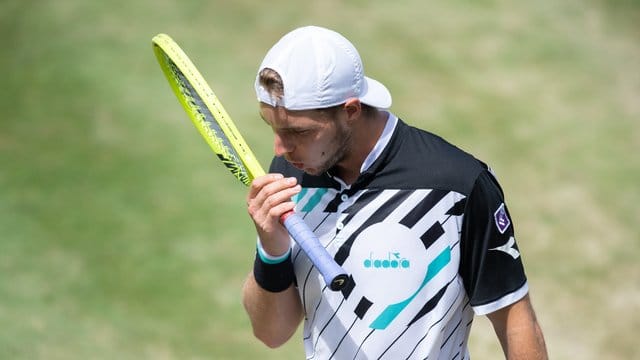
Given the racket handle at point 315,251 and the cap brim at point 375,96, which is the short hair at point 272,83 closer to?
the cap brim at point 375,96

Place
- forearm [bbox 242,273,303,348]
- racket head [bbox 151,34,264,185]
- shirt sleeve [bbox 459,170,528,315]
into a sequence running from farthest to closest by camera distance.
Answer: racket head [bbox 151,34,264,185] < forearm [bbox 242,273,303,348] < shirt sleeve [bbox 459,170,528,315]

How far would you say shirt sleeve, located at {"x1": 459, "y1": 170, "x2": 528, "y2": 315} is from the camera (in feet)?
13.6

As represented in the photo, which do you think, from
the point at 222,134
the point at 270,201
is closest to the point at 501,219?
the point at 270,201

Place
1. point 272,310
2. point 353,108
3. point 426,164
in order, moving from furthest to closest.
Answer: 1. point 272,310
2. point 426,164
3. point 353,108

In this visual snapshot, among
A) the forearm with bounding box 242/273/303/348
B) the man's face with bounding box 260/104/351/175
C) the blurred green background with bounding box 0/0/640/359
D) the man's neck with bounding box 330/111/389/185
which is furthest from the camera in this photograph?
the blurred green background with bounding box 0/0/640/359

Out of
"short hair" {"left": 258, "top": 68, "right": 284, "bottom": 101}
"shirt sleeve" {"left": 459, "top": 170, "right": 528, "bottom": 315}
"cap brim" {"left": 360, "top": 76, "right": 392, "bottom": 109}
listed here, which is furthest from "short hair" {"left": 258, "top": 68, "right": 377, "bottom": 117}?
"shirt sleeve" {"left": 459, "top": 170, "right": 528, "bottom": 315}

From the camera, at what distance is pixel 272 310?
4508 mm

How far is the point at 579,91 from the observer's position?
1080 centimetres

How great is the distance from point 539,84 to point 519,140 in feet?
3.59

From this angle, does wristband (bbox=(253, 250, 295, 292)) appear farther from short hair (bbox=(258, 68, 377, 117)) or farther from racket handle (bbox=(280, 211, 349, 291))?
short hair (bbox=(258, 68, 377, 117))

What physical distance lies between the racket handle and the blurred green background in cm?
400

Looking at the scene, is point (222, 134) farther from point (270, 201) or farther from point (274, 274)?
point (270, 201)

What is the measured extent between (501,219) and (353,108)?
721 mm

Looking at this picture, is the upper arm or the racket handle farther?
the upper arm
